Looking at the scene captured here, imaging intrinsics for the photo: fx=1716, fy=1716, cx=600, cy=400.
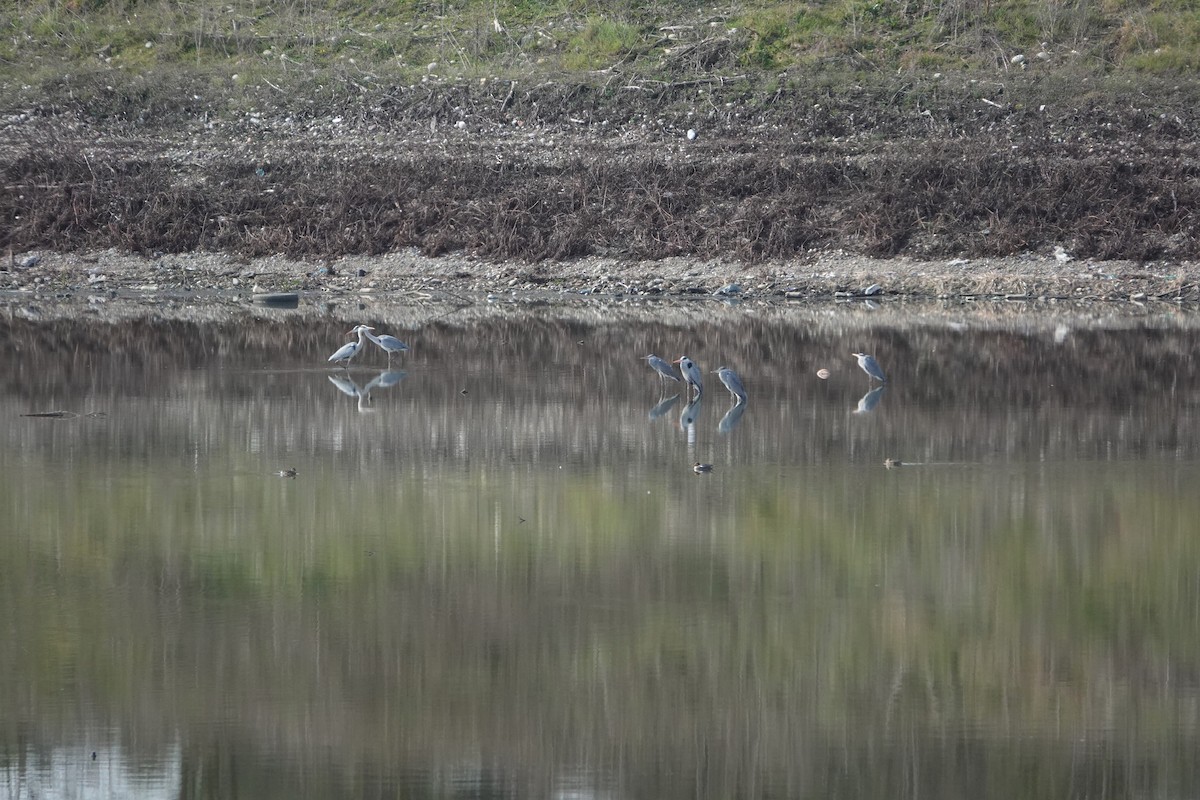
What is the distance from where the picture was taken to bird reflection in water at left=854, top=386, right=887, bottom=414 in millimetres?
12727

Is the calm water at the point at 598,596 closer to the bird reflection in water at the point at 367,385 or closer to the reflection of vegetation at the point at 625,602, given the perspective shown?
the reflection of vegetation at the point at 625,602

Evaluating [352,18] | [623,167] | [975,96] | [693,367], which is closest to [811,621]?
[693,367]

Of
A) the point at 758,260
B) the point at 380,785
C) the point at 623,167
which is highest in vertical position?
the point at 623,167

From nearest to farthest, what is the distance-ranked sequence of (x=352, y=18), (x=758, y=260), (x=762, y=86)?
(x=758, y=260) → (x=762, y=86) → (x=352, y=18)

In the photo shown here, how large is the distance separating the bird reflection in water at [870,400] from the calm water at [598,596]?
0.09m

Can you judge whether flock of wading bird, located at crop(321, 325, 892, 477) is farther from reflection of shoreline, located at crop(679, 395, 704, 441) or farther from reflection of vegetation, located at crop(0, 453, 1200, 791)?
reflection of vegetation, located at crop(0, 453, 1200, 791)

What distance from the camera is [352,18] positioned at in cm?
3394

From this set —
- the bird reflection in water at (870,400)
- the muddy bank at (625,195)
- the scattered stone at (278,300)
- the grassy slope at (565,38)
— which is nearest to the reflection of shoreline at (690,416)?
the bird reflection in water at (870,400)

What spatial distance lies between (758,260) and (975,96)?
619cm

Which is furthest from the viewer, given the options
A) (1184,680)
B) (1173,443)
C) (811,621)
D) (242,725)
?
(1173,443)

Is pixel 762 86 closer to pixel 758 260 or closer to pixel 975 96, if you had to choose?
pixel 975 96

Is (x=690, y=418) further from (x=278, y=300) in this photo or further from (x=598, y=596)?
(x=278, y=300)

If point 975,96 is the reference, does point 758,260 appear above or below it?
below

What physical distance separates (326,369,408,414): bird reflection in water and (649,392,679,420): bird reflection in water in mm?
2085
